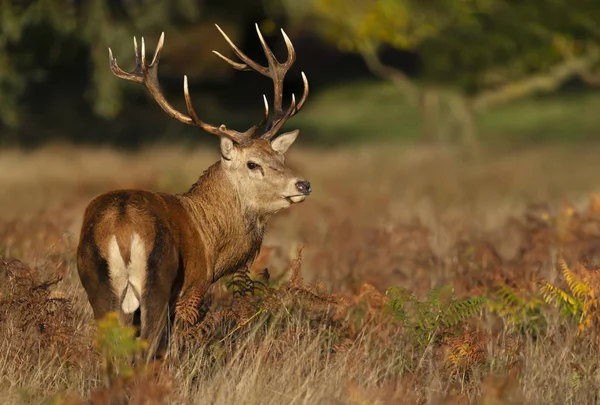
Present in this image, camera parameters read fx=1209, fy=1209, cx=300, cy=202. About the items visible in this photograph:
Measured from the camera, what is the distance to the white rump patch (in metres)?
5.79

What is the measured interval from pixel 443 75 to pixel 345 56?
2580 centimetres

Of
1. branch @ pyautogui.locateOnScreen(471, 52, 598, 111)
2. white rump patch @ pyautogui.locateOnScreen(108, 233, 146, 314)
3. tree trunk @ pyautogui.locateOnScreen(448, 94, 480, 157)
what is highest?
white rump patch @ pyautogui.locateOnScreen(108, 233, 146, 314)

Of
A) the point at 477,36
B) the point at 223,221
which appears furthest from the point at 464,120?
the point at 223,221

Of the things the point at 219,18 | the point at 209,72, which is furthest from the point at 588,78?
the point at 209,72

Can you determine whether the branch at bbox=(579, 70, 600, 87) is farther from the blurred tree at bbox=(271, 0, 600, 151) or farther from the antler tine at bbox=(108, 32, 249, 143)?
the antler tine at bbox=(108, 32, 249, 143)

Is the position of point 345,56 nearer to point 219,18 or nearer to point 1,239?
point 219,18

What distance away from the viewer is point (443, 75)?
2442 cm

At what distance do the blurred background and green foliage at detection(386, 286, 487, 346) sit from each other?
38.4 feet

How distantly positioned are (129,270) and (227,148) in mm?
1538

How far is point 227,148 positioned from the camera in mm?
7152

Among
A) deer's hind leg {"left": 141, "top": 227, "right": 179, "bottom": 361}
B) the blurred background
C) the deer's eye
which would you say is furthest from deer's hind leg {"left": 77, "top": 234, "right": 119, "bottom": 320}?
the blurred background

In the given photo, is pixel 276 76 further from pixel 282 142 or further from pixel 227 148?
pixel 227 148

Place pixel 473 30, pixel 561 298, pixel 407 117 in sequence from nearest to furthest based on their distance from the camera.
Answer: pixel 561 298, pixel 473 30, pixel 407 117

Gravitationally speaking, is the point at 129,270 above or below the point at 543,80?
above
